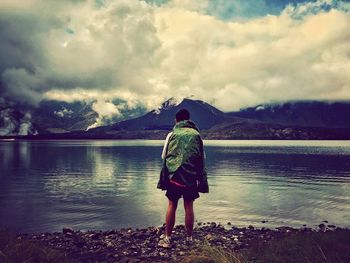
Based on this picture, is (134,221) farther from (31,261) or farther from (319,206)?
(319,206)

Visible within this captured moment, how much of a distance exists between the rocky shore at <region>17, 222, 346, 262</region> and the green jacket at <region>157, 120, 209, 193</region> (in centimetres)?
207

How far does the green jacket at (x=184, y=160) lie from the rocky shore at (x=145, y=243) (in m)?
2.07

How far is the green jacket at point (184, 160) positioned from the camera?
1187 cm

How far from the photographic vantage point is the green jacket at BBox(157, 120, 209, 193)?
11.9 meters

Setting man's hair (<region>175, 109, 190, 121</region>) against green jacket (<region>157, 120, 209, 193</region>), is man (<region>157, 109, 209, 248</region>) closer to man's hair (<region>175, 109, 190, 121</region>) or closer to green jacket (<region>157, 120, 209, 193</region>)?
green jacket (<region>157, 120, 209, 193</region>)

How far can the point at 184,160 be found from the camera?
1184 cm

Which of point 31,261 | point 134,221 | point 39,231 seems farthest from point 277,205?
point 31,261

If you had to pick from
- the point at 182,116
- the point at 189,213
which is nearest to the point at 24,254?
the point at 189,213

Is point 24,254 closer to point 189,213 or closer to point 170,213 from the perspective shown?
point 170,213

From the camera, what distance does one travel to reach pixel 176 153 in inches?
472

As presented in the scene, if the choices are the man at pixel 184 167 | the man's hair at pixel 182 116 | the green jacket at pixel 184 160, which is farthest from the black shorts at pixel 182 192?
the man's hair at pixel 182 116

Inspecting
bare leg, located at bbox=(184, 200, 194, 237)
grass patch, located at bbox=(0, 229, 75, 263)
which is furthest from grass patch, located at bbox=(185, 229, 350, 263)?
grass patch, located at bbox=(0, 229, 75, 263)

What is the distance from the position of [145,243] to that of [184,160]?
5.62 metres

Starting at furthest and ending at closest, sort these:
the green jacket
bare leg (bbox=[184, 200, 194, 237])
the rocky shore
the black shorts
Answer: the rocky shore
bare leg (bbox=[184, 200, 194, 237])
the black shorts
the green jacket
